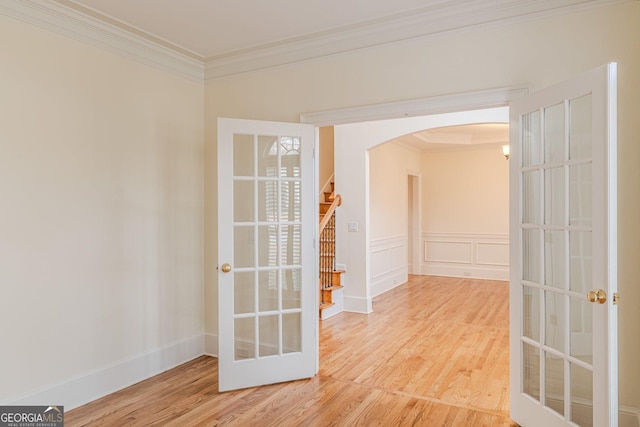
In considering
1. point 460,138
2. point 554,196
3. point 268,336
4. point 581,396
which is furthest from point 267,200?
point 460,138

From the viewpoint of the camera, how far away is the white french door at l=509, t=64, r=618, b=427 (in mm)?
1972

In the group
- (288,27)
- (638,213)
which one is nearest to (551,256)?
(638,213)

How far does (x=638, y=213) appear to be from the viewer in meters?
2.41

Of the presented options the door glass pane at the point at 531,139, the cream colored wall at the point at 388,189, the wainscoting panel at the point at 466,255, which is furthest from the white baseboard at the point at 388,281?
the door glass pane at the point at 531,139

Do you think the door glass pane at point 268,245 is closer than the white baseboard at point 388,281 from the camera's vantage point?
Yes

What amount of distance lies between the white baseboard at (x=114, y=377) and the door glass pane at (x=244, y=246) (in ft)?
3.82

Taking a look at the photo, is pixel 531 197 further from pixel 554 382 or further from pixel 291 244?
pixel 291 244

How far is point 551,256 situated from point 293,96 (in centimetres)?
235

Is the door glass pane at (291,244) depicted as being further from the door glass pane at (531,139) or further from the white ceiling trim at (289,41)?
the door glass pane at (531,139)

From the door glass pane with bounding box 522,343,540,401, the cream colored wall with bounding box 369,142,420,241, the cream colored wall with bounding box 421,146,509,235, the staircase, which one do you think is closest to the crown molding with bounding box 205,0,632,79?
the door glass pane with bounding box 522,343,540,401

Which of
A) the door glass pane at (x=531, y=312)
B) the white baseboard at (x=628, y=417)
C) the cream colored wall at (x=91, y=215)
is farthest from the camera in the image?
the cream colored wall at (x=91, y=215)

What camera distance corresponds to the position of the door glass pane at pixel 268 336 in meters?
3.35

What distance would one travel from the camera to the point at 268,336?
3.37 metres

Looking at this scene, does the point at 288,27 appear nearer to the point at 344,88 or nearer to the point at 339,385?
the point at 344,88
